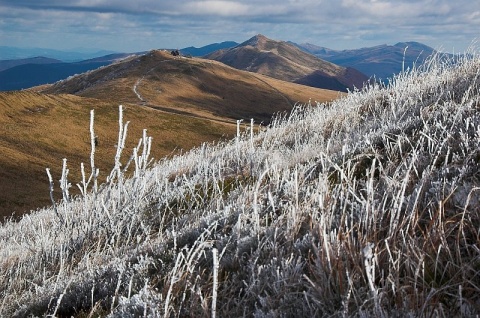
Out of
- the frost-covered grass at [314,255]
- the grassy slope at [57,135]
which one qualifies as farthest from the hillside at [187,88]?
the frost-covered grass at [314,255]

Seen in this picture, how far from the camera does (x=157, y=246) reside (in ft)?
13.3

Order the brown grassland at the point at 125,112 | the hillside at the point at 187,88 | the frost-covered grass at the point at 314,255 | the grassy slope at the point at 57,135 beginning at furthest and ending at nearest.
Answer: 1. the hillside at the point at 187,88
2. the brown grassland at the point at 125,112
3. the grassy slope at the point at 57,135
4. the frost-covered grass at the point at 314,255

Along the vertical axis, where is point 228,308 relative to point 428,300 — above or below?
below

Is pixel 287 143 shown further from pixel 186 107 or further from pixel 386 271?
pixel 186 107

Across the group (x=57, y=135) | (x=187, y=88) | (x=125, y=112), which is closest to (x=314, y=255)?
(x=57, y=135)

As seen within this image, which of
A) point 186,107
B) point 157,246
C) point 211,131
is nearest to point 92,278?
point 157,246

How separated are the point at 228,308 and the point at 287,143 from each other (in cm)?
648

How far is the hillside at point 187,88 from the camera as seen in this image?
3831 inches

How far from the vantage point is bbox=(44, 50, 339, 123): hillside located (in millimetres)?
97312

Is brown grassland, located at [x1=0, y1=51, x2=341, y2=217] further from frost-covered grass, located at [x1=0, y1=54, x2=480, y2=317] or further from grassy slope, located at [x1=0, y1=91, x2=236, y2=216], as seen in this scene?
frost-covered grass, located at [x1=0, y1=54, x2=480, y2=317]

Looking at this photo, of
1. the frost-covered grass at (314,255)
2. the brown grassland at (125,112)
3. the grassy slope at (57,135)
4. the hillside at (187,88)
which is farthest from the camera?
the hillside at (187,88)

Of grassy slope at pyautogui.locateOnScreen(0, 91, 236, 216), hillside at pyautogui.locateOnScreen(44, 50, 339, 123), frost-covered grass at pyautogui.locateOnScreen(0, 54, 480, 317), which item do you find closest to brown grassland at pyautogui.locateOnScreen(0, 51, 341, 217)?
grassy slope at pyautogui.locateOnScreen(0, 91, 236, 216)

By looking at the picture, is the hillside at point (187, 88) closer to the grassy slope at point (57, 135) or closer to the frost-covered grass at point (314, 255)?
the grassy slope at point (57, 135)

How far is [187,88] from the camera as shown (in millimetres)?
110500
